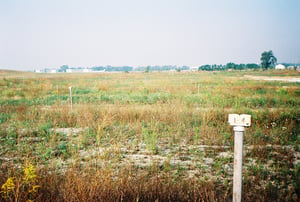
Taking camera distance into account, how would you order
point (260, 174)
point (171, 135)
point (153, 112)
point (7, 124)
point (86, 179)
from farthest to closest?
point (153, 112), point (7, 124), point (171, 135), point (260, 174), point (86, 179)

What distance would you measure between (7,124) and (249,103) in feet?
43.3

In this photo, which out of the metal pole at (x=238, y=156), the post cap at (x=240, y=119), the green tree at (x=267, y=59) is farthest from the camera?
the green tree at (x=267, y=59)

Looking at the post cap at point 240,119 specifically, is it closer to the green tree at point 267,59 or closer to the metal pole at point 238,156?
the metal pole at point 238,156

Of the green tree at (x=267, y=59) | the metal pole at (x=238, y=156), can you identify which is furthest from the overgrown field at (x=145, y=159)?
the green tree at (x=267, y=59)

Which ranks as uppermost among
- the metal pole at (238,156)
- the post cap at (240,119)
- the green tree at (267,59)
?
the green tree at (267,59)

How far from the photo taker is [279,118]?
8898 millimetres

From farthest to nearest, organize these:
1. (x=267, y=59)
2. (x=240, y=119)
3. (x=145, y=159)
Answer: (x=267, y=59)
(x=145, y=159)
(x=240, y=119)

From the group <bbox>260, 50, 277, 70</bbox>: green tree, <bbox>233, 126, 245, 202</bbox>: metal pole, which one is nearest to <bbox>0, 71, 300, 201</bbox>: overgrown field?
<bbox>233, 126, 245, 202</bbox>: metal pole

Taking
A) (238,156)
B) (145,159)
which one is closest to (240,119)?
(238,156)

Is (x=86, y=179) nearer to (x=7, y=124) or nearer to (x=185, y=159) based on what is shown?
(x=185, y=159)

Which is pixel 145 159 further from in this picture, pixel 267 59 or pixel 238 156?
pixel 267 59

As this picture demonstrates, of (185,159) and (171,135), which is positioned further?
(171,135)

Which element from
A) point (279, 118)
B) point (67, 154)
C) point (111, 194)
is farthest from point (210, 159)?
point (279, 118)

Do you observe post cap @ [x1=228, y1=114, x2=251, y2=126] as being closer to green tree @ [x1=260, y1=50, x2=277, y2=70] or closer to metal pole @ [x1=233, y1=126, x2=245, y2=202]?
metal pole @ [x1=233, y1=126, x2=245, y2=202]
